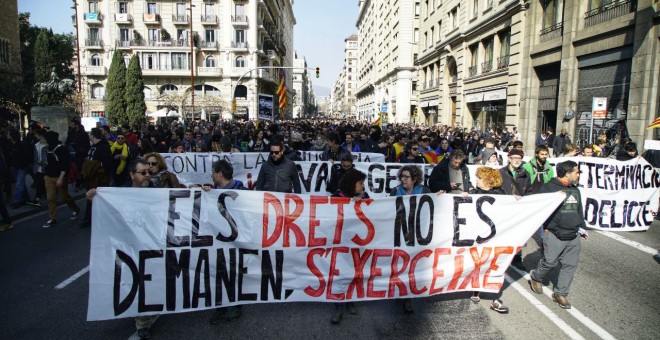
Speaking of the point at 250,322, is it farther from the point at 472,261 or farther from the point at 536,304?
the point at 536,304

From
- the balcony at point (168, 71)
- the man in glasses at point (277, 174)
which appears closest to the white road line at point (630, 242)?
the man in glasses at point (277, 174)

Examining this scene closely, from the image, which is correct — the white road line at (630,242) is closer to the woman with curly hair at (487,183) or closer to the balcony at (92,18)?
the woman with curly hair at (487,183)

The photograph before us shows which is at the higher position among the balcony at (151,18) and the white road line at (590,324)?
the balcony at (151,18)

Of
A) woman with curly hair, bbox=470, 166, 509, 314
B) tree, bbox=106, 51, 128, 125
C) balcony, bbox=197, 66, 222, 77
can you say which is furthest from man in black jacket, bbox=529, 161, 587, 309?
balcony, bbox=197, 66, 222, 77

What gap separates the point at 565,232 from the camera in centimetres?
482

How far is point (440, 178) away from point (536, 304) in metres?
2.05

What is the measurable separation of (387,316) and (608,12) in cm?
1765

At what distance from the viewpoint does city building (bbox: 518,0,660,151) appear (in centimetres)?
1438

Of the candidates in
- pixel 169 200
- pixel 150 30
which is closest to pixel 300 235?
pixel 169 200

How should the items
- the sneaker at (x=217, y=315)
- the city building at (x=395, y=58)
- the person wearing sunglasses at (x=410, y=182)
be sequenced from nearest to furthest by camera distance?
the sneaker at (x=217, y=315), the person wearing sunglasses at (x=410, y=182), the city building at (x=395, y=58)

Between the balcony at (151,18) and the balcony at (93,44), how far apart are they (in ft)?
21.8

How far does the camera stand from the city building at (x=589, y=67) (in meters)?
14.4

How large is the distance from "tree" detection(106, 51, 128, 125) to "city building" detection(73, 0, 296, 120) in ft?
31.0

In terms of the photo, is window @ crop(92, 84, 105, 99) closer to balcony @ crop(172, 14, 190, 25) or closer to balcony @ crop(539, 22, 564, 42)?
balcony @ crop(172, 14, 190, 25)
